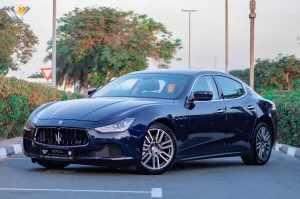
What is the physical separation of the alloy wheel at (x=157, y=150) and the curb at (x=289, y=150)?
5265 millimetres

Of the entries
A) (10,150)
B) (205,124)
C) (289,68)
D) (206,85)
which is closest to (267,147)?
(206,85)

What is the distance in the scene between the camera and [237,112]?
12.4m

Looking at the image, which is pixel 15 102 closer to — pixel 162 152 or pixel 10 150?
pixel 10 150

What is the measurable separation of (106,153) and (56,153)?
658 millimetres

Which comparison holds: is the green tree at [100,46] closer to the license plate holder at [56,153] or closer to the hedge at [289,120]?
the hedge at [289,120]

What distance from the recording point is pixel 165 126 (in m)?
10.9

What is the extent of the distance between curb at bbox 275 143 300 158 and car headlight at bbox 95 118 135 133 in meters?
6.01

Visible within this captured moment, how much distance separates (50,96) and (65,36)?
48.6 meters

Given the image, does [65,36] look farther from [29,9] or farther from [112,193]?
[112,193]

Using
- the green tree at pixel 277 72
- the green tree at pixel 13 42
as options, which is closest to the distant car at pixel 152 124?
the green tree at pixel 13 42

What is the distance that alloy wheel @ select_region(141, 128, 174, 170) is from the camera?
416 inches

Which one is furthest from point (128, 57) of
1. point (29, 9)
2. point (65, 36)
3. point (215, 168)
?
point (215, 168)

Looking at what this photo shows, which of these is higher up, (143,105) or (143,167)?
(143,105)

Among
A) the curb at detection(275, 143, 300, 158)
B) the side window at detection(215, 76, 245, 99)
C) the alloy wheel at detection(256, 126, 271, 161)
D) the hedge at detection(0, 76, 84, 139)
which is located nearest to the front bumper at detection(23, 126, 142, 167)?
the side window at detection(215, 76, 245, 99)
